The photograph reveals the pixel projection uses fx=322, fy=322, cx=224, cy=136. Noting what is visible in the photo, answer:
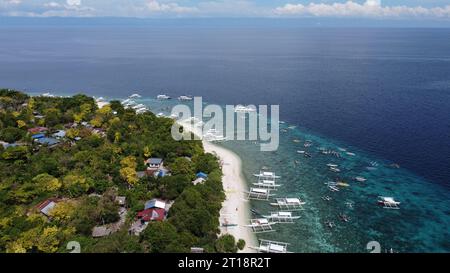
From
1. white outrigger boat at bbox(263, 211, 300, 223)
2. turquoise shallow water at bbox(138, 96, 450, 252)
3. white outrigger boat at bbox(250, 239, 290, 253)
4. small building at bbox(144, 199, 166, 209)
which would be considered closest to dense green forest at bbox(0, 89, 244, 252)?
small building at bbox(144, 199, 166, 209)

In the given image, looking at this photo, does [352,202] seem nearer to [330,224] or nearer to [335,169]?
[330,224]

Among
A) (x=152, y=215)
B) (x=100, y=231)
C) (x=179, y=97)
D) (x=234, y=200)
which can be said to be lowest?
(x=234, y=200)

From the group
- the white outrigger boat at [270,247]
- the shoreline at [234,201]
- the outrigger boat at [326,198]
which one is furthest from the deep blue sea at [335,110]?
the shoreline at [234,201]

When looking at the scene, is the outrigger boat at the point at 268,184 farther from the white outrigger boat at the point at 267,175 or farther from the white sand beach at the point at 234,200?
the white sand beach at the point at 234,200

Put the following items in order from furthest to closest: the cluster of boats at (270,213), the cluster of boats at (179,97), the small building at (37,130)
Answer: the cluster of boats at (179,97) → the small building at (37,130) → the cluster of boats at (270,213)

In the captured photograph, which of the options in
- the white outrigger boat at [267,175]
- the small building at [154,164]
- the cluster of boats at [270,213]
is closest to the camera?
the cluster of boats at [270,213]

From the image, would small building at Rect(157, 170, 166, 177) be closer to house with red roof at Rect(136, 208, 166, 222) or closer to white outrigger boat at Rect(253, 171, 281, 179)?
house with red roof at Rect(136, 208, 166, 222)

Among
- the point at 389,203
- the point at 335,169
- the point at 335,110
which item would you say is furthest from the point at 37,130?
the point at 335,110
